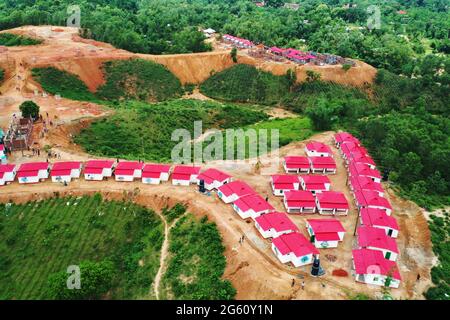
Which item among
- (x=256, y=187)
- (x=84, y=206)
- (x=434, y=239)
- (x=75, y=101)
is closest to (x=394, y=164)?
(x=434, y=239)

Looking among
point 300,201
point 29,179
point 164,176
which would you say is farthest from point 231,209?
point 29,179

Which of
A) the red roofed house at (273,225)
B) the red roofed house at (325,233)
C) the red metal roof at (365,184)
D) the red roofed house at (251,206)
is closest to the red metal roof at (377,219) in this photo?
the red roofed house at (325,233)

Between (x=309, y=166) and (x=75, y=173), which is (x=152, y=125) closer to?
(x=75, y=173)

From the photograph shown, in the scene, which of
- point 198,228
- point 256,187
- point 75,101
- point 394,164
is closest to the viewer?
point 198,228

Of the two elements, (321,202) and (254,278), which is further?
(321,202)

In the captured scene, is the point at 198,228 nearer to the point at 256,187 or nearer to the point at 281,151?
the point at 256,187

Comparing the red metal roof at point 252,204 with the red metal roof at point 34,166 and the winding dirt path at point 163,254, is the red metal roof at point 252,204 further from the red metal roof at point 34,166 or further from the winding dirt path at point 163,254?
the red metal roof at point 34,166

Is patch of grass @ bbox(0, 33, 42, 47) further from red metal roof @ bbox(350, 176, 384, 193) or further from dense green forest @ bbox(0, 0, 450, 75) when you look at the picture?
red metal roof @ bbox(350, 176, 384, 193)

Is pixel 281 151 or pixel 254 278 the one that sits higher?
pixel 254 278
